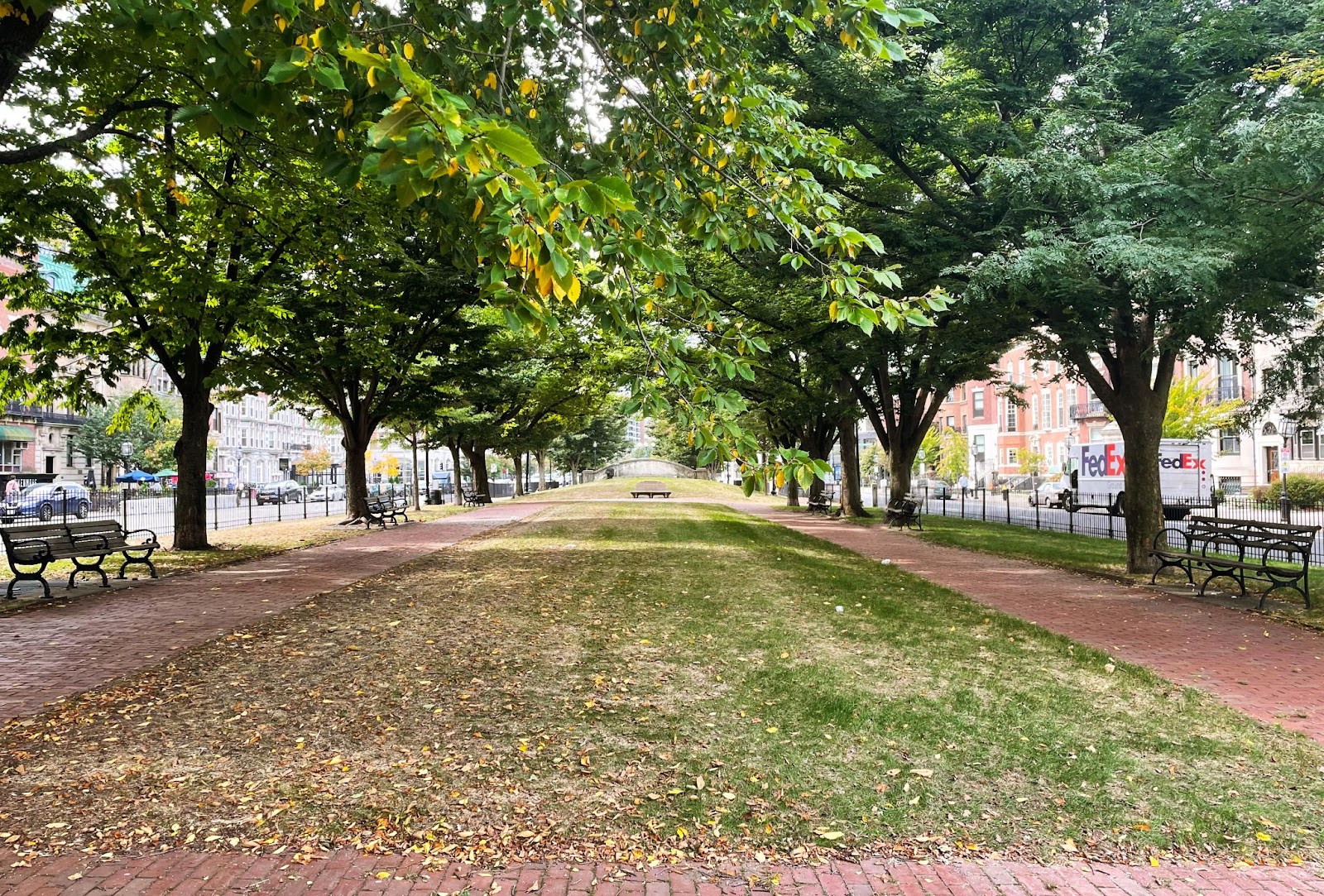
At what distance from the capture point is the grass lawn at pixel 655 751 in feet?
13.3

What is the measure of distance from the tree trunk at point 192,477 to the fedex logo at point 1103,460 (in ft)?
105

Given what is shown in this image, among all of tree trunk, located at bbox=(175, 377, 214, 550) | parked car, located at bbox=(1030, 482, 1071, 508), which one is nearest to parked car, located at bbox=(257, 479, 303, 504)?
tree trunk, located at bbox=(175, 377, 214, 550)

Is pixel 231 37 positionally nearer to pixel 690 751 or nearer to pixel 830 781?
pixel 690 751

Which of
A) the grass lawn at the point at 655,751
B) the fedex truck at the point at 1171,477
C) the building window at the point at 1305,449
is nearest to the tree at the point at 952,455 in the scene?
the building window at the point at 1305,449

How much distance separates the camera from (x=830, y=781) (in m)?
4.62

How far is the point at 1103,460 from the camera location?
3478 cm

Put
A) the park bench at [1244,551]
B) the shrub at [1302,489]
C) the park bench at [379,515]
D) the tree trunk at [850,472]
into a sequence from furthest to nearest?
the shrub at [1302,489] → the tree trunk at [850,472] → the park bench at [379,515] → the park bench at [1244,551]

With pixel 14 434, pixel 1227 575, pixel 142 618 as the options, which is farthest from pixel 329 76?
pixel 14 434

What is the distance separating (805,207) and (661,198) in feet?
2.85

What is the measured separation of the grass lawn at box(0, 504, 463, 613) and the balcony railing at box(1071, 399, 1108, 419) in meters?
49.2

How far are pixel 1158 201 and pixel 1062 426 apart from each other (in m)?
59.3

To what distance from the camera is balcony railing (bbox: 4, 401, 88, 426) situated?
176ft

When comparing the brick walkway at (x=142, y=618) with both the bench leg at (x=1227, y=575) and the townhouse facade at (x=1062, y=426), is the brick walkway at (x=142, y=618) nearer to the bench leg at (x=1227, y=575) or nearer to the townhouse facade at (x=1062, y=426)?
the bench leg at (x=1227, y=575)

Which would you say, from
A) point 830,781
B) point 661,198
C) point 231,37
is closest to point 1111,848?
point 830,781
